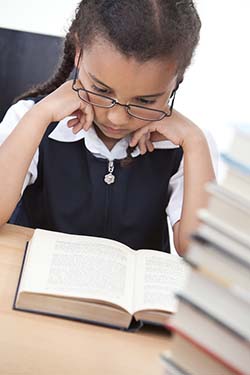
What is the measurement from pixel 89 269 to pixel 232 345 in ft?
1.47

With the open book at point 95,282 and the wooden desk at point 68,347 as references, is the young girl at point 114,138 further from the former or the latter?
the wooden desk at point 68,347

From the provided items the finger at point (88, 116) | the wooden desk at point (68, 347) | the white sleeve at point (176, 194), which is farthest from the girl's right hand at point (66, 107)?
the wooden desk at point (68, 347)

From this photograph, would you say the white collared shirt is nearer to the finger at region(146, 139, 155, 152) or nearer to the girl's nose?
the finger at region(146, 139, 155, 152)

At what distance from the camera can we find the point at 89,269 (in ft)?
2.72

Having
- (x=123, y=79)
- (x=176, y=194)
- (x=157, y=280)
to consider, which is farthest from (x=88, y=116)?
(x=157, y=280)

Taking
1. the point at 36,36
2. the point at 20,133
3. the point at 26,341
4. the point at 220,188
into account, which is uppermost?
the point at 220,188

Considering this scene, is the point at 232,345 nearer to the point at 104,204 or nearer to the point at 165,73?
the point at 165,73

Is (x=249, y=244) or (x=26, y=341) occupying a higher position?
(x=249, y=244)

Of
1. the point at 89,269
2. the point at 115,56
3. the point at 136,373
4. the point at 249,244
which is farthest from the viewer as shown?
the point at 115,56

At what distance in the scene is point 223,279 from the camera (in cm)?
40

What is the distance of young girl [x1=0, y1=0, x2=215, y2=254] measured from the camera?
37.9 inches

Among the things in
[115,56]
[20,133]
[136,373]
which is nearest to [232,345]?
[136,373]

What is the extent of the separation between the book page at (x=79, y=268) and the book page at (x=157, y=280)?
14 mm

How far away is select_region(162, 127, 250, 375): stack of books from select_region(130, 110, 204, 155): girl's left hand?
27.2 inches
